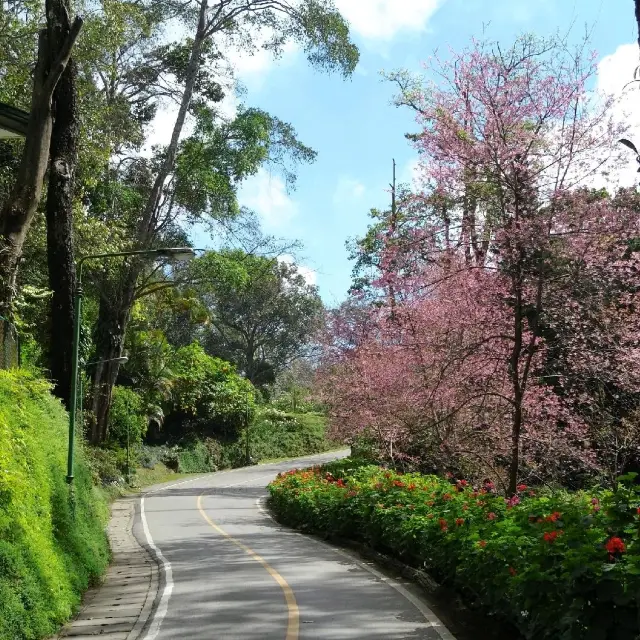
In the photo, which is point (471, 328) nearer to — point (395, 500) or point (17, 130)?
point (395, 500)

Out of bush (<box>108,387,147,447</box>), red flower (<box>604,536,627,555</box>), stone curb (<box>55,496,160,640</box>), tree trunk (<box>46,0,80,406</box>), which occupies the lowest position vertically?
stone curb (<box>55,496,160,640</box>)

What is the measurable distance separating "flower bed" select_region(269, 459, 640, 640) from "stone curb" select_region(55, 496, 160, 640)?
4050mm

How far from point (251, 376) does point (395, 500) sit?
52725 millimetres

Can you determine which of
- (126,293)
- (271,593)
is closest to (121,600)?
(271,593)

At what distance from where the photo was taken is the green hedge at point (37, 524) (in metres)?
8.78

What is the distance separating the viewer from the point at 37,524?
10.3 meters

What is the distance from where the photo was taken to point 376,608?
1037 cm

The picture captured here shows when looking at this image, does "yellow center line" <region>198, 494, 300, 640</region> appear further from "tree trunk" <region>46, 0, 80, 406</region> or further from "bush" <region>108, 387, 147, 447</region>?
"bush" <region>108, 387, 147, 447</region>

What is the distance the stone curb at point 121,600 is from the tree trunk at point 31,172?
17.0 feet

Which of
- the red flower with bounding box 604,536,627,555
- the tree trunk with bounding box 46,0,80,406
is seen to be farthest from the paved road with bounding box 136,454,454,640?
the tree trunk with bounding box 46,0,80,406

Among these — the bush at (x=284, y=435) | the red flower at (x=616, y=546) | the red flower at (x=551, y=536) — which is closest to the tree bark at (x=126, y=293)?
the bush at (x=284, y=435)

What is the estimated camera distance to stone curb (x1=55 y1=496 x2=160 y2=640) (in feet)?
32.4

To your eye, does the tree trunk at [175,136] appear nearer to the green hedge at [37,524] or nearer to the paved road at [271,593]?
the paved road at [271,593]

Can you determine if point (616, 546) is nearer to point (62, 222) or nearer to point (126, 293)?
point (62, 222)
